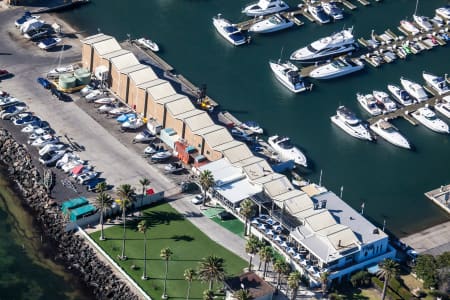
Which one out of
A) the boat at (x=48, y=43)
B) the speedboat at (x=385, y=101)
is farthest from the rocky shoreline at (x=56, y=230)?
the speedboat at (x=385, y=101)

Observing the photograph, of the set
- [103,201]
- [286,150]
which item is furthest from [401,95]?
[103,201]

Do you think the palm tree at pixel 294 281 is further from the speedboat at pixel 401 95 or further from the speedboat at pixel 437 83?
the speedboat at pixel 437 83

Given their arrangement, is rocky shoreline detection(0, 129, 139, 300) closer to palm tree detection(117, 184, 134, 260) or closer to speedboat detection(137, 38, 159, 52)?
palm tree detection(117, 184, 134, 260)

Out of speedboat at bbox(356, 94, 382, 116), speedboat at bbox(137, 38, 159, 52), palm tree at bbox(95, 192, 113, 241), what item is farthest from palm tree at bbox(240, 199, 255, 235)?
speedboat at bbox(137, 38, 159, 52)

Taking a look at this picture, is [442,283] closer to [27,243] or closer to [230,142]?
[230,142]

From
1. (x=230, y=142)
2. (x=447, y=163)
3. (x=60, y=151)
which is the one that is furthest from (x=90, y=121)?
(x=447, y=163)

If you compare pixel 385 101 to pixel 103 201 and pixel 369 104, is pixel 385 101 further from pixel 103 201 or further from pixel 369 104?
pixel 103 201
